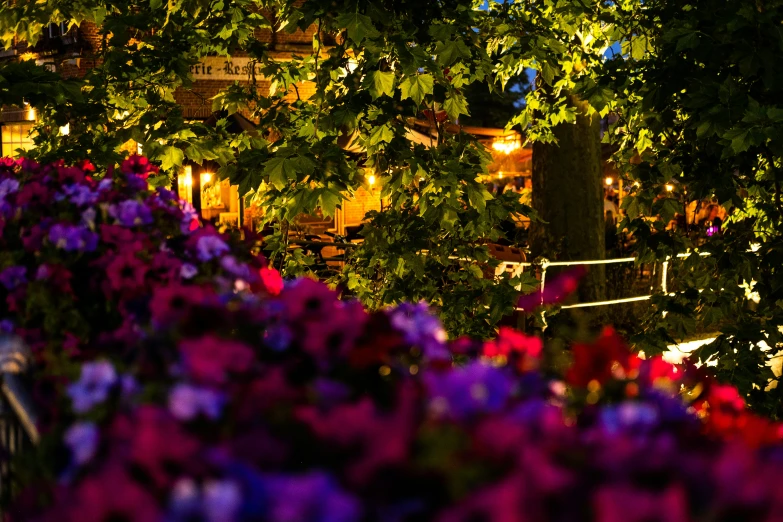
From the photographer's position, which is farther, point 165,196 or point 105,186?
point 165,196

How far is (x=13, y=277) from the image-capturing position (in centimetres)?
223

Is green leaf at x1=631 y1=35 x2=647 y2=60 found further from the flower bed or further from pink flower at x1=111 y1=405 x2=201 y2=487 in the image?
pink flower at x1=111 y1=405 x2=201 y2=487

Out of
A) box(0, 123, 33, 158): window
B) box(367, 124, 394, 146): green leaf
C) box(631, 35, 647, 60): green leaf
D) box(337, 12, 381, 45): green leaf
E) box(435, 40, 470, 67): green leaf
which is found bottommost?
box(367, 124, 394, 146): green leaf

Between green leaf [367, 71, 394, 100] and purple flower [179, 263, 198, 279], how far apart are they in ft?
7.98

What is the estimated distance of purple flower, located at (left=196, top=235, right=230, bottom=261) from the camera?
7.63 feet

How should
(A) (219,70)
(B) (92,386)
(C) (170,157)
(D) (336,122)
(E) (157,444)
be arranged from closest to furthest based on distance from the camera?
(E) (157,444) → (B) (92,386) → (D) (336,122) → (C) (170,157) → (A) (219,70)

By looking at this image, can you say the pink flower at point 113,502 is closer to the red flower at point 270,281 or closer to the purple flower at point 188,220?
the red flower at point 270,281

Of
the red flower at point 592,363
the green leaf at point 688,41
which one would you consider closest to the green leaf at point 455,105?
the green leaf at point 688,41

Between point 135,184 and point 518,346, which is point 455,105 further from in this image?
point 518,346

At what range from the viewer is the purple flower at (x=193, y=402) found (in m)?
1.24

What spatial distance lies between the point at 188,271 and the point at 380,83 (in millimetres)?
2494

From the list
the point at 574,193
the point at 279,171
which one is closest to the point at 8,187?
the point at 279,171

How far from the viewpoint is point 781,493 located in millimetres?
1045

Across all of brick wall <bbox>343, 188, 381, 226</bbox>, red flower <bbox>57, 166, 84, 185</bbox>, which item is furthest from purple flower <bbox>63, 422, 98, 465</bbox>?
brick wall <bbox>343, 188, 381, 226</bbox>
